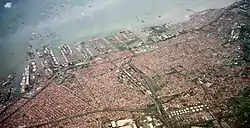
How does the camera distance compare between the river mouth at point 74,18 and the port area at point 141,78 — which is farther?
the river mouth at point 74,18

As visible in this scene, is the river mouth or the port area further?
the river mouth

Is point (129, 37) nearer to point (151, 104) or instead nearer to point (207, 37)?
point (207, 37)

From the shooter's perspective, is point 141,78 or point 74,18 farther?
point 74,18

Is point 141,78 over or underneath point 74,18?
underneath

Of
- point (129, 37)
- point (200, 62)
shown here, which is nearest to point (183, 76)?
point (200, 62)
